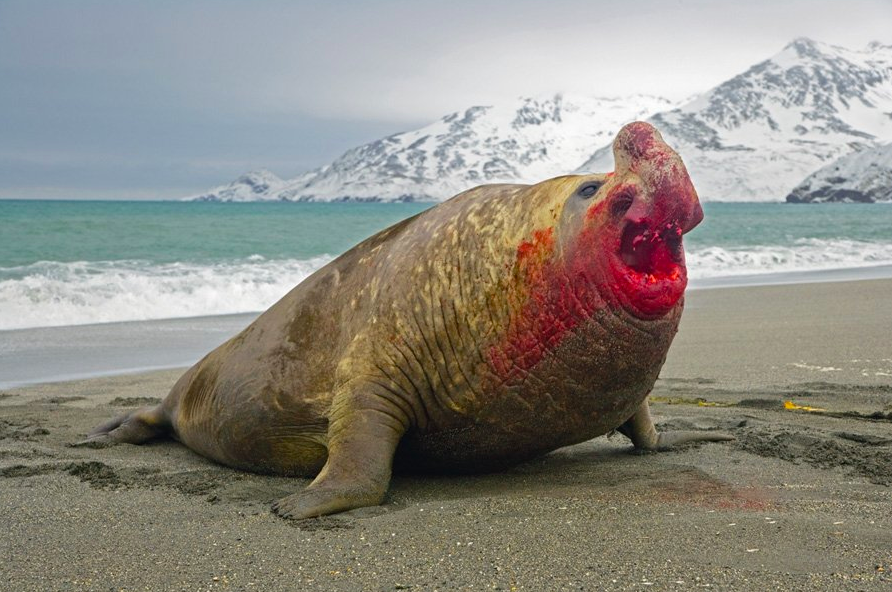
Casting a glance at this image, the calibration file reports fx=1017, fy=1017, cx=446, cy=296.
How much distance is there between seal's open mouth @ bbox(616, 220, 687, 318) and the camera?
3.80 metres

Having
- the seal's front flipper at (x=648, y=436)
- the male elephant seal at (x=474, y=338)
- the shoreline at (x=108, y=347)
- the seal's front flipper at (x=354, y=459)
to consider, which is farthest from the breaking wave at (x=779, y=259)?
the seal's front flipper at (x=354, y=459)

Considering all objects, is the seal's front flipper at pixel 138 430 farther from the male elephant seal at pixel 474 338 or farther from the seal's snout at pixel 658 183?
the seal's snout at pixel 658 183

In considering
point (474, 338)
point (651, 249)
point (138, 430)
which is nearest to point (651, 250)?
point (651, 249)

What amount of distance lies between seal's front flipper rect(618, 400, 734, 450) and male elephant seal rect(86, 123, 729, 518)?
2cm

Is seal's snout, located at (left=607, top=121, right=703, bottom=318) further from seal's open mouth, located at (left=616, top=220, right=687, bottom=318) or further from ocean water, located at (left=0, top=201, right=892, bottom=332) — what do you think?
ocean water, located at (left=0, top=201, right=892, bottom=332)

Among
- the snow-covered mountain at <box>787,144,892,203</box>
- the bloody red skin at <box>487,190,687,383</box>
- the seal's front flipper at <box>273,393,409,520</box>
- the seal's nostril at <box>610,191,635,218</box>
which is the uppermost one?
the snow-covered mountain at <box>787,144,892,203</box>

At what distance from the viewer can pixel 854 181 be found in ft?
430

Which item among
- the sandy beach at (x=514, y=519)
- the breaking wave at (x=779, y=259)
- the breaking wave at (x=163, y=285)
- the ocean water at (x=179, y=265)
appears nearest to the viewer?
the sandy beach at (x=514, y=519)

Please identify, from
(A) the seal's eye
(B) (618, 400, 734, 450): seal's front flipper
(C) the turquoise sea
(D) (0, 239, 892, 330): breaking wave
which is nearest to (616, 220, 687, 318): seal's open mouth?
(A) the seal's eye

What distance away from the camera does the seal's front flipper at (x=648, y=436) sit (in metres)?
5.14

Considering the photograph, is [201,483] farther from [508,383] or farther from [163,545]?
[508,383]

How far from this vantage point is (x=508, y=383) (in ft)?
13.8


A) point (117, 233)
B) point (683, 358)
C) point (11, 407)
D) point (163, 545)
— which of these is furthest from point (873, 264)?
point (117, 233)

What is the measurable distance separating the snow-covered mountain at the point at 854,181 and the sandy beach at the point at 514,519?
13268cm
